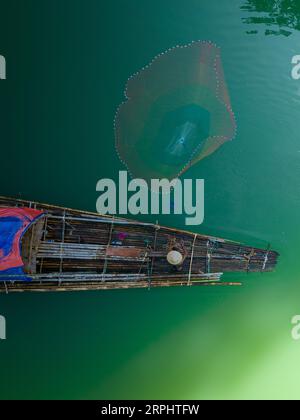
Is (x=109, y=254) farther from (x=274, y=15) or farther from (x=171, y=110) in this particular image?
(x=274, y=15)

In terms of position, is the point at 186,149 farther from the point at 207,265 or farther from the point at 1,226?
the point at 1,226

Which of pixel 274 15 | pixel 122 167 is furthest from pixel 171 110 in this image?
pixel 274 15

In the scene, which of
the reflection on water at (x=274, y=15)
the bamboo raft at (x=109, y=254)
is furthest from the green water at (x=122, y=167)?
the bamboo raft at (x=109, y=254)

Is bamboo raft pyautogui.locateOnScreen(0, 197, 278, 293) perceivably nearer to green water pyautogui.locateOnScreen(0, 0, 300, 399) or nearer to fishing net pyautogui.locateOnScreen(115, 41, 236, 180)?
green water pyautogui.locateOnScreen(0, 0, 300, 399)

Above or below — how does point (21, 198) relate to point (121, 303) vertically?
above

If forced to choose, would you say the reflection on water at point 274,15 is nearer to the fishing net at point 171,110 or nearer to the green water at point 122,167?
the green water at point 122,167

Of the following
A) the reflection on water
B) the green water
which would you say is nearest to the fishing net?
the green water

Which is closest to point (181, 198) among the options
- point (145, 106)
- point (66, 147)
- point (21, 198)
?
point (145, 106)
